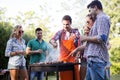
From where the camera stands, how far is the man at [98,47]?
351 cm

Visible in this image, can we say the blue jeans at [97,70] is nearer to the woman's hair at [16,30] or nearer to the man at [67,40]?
the man at [67,40]

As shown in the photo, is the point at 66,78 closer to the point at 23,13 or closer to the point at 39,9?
the point at 23,13

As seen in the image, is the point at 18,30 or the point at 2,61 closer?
the point at 18,30

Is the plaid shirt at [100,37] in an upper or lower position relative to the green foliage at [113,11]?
Result: lower

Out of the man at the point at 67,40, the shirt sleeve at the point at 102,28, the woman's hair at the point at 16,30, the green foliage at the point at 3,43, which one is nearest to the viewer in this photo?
the shirt sleeve at the point at 102,28

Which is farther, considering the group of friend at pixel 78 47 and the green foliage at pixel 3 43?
the green foliage at pixel 3 43

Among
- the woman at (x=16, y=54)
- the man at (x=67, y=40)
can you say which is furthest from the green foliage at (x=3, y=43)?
the man at (x=67, y=40)

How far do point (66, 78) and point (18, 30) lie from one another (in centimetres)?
150

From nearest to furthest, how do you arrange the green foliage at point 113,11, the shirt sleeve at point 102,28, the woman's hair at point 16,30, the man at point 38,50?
the shirt sleeve at point 102,28
the woman's hair at point 16,30
the man at point 38,50
the green foliage at point 113,11

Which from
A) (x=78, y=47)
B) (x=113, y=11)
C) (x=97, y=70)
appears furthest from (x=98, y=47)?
(x=113, y=11)

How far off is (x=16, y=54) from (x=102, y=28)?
2.82 meters

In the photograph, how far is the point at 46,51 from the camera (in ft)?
21.4

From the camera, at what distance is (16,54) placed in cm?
600

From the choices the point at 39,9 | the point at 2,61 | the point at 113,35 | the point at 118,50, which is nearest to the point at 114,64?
the point at 118,50
